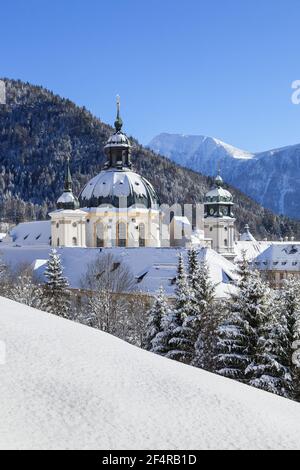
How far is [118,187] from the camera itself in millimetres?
66375

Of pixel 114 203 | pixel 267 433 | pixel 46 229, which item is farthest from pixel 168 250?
pixel 267 433

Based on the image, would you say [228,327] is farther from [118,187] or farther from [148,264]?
[118,187]

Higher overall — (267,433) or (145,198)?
(145,198)

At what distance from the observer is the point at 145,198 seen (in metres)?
67.2

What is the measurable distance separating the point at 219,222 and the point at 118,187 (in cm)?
1958

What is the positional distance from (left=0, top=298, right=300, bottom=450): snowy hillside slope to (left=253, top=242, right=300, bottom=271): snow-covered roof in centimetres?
6803

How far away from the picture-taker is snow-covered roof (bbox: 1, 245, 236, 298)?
41188 millimetres

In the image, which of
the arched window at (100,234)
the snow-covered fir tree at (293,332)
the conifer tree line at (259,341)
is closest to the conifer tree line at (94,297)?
the conifer tree line at (259,341)

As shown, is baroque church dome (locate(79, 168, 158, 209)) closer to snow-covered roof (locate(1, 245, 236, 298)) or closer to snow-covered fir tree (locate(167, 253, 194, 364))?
snow-covered roof (locate(1, 245, 236, 298))

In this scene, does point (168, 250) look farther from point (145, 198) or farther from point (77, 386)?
point (77, 386)

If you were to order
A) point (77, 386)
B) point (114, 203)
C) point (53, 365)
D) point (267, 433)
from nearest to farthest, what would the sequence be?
point (267, 433), point (77, 386), point (53, 365), point (114, 203)

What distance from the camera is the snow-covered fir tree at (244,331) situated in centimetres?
1909

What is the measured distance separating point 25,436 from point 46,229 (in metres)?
73.1

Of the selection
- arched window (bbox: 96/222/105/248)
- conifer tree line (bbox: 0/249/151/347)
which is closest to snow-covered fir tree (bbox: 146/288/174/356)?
conifer tree line (bbox: 0/249/151/347)
